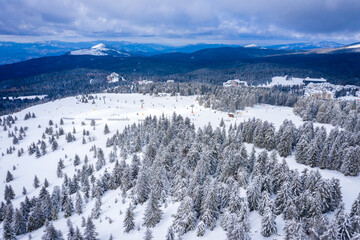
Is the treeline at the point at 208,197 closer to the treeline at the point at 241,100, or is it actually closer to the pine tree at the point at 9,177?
the pine tree at the point at 9,177

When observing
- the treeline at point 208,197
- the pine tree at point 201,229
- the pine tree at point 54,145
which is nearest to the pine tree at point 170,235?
the treeline at point 208,197

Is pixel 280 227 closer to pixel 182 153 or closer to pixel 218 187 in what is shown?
pixel 218 187

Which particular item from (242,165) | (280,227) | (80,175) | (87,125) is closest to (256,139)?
(242,165)

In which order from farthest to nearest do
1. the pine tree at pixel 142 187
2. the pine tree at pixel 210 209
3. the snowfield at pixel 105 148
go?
the pine tree at pixel 142 187 → the snowfield at pixel 105 148 → the pine tree at pixel 210 209

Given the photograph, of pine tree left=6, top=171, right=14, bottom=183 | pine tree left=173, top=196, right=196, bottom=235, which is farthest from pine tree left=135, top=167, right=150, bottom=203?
pine tree left=6, top=171, right=14, bottom=183

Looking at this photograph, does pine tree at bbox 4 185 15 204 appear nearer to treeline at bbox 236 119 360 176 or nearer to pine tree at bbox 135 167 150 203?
pine tree at bbox 135 167 150 203

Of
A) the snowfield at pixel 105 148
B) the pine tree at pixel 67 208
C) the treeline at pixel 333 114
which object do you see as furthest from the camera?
the treeline at pixel 333 114

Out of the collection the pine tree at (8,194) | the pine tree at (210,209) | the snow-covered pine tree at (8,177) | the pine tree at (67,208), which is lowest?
the snow-covered pine tree at (8,177)

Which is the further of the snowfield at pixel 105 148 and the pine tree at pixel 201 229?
the snowfield at pixel 105 148
